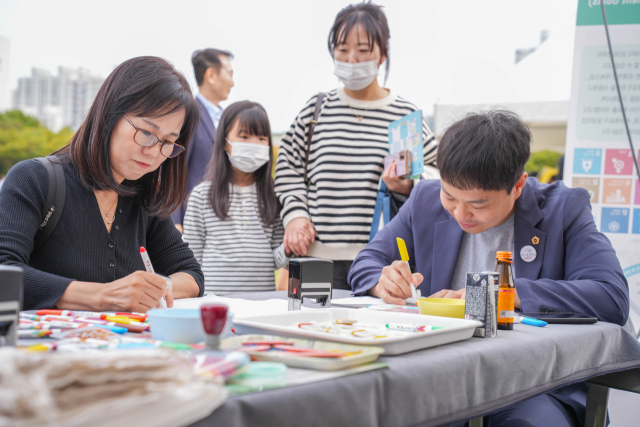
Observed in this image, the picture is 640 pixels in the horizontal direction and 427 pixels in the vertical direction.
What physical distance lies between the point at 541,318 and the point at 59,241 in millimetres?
1262

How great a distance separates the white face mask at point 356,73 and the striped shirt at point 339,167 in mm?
90

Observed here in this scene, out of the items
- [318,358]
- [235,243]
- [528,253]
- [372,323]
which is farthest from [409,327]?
[235,243]

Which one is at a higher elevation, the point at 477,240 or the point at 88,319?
the point at 477,240

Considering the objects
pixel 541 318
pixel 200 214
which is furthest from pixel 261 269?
pixel 541 318

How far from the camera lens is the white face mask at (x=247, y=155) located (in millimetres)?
2582

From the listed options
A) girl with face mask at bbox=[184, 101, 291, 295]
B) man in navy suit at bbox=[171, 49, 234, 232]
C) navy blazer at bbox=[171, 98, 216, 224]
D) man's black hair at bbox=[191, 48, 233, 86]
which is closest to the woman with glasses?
girl with face mask at bbox=[184, 101, 291, 295]

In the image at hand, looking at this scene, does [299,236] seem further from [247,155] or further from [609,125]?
[609,125]

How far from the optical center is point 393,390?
742 mm

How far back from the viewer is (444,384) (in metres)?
0.82

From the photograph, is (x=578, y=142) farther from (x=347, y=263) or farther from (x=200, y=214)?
(x=200, y=214)

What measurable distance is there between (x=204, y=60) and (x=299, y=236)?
187 centimetres

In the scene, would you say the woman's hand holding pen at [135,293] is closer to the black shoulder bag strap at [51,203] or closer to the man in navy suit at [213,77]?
the black shoulder bag strap at [51,203]

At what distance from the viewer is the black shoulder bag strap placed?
1.39 m

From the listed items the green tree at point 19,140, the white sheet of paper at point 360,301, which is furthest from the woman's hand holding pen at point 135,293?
the green tree at point 19,140
